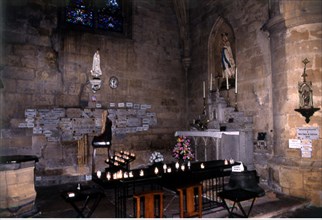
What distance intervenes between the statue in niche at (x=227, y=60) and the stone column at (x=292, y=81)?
5.70 ft

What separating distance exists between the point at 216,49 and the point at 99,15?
13.5 feet

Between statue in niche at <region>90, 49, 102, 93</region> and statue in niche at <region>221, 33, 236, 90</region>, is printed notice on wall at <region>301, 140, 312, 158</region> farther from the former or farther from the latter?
statue in niche at <region>90, 49, 102, 93</region>

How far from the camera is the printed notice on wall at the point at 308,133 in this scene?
17.2 ft

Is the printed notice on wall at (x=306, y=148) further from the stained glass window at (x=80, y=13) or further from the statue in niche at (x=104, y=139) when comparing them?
the stained glass window at (x=80, y=13)

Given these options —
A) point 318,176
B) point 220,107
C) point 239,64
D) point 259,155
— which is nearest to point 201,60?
point 239,64

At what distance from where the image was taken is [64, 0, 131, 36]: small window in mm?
8242

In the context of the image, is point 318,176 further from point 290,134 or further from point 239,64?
point 239,64

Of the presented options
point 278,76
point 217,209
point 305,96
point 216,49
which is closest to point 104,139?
point 217,209

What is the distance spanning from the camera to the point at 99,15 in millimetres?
8719

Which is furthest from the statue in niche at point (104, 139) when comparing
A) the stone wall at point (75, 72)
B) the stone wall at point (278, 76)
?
the stone wall at point (278, 76)

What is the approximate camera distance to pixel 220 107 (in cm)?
738

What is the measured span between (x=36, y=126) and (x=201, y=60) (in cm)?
581

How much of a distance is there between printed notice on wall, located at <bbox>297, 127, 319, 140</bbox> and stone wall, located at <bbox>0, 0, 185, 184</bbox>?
4824 millimetres

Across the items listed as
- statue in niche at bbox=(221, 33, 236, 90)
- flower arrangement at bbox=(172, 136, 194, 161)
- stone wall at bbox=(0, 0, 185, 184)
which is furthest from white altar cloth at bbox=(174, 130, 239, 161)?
stone wall at bbox=(0, 0, 185, 184)
